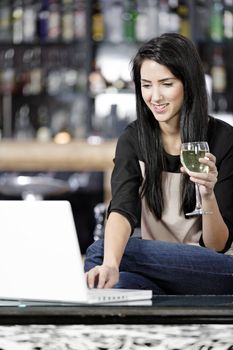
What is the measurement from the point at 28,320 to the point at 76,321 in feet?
0.27

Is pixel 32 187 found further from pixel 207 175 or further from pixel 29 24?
pixel 207 175

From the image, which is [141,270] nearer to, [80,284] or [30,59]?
[80,284]

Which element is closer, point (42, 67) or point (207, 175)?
point (207, 175)

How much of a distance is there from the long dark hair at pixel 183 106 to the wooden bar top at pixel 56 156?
246 cm

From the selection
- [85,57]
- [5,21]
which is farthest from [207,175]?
[5,21]

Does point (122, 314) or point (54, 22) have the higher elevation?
point (54, 22)

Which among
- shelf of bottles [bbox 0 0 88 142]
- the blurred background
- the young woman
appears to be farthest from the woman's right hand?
shelf of bottles [bbox 0 0 88 142]

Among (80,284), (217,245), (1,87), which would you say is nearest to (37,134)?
(1,87)

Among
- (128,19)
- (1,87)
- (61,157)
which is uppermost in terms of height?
(128,19)

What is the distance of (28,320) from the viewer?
155 cm

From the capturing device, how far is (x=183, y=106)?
95.0 inches

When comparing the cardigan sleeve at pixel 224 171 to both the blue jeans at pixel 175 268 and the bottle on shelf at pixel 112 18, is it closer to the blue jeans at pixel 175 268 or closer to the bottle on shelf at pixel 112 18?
the blue jeans at pixel 175 268

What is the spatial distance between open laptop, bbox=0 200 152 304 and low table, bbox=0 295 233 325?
0.05m

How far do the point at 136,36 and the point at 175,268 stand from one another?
12.2 ft
